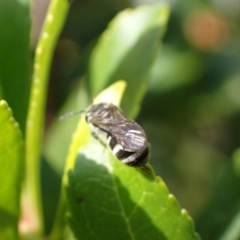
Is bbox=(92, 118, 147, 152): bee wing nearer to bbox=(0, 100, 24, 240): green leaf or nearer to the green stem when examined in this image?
the green stem

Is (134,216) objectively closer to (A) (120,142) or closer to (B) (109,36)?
(A) (120,142)

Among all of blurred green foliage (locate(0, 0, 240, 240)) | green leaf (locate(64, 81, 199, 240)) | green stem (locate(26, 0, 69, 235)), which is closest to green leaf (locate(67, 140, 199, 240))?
green leaf (locate(64, 81, 199, 240))

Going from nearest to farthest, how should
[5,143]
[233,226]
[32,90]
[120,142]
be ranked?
[5,143] → [32,90] → [120,142] → [233,226]

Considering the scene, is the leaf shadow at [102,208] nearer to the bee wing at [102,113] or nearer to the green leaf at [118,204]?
the green leaf at [118,204]

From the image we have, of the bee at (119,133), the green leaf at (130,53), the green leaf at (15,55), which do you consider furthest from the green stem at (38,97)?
the green leaf at (130,53)

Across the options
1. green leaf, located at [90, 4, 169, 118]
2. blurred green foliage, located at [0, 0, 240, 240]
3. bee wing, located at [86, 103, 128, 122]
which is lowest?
blurred green foliage, located at [0, 0, 240, 240]

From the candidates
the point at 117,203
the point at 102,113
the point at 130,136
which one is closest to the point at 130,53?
the point at 102,113

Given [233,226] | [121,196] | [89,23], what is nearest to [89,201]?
[121,196]
